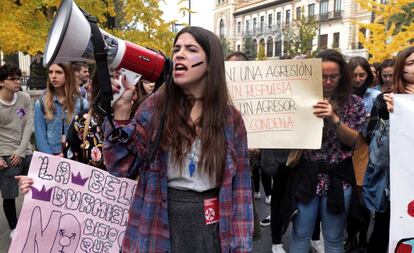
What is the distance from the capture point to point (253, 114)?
2811 millimetres

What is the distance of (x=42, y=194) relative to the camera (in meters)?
2.40

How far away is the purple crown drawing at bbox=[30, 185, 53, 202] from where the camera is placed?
2396mm

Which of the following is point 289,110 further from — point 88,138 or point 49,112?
point 49,112

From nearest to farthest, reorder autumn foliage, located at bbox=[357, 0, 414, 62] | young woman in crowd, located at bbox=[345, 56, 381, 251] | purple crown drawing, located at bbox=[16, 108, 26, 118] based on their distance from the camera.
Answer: young woman in crowd, located at bbox=[345, 56, 381, 251] < purple crown drawing, located at bbox=[16, 108, 26, 118] < autumn foliage, located at bbox=[357, 0, 414, 62]

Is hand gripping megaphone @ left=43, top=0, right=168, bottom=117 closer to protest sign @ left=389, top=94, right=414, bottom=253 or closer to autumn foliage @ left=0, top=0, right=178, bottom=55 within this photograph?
protest sign @ left=389, top=94, right=414, bottom=253

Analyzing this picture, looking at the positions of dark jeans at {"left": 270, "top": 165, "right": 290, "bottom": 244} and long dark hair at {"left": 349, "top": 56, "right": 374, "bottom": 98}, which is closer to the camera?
dark jeans at {"left": 270, "top": 165, "right": 290, "bottom": 244}

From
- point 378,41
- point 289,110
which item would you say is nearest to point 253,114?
point 289,110

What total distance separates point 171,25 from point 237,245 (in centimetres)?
679

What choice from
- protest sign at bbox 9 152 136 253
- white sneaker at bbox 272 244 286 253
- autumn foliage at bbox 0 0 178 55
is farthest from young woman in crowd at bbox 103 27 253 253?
autumn foliage at bbox 0 0 178 55

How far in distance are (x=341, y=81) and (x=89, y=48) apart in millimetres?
1801

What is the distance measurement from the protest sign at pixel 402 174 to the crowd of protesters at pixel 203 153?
0.26ft

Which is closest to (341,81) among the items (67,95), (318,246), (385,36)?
(318,246)

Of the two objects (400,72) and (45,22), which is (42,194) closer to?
(400,72)

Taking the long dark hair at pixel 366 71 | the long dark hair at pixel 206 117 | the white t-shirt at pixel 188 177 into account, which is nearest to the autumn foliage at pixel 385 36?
the long dark hair at pixel 366 71
